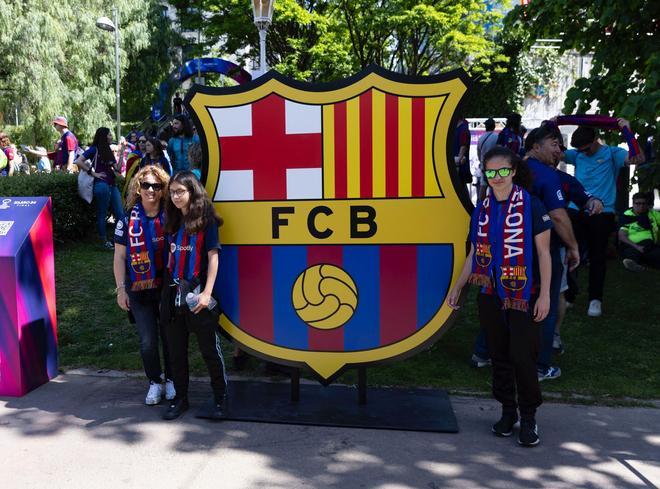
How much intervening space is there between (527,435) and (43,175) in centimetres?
836

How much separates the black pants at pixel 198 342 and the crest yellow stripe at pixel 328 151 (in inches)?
40.2

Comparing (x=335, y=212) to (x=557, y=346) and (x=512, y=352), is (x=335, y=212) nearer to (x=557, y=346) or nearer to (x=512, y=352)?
(x=512, y=352)

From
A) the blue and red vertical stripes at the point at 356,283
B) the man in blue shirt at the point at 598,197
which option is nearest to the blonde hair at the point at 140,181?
the blue and red vertical stripes at the point at 356,283

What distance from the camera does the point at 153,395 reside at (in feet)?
14.1

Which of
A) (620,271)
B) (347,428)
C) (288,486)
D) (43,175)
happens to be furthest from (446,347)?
(43,175)

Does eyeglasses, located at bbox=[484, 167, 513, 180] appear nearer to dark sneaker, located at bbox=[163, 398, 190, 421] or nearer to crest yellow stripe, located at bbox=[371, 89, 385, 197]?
crest yellow stripe, located at bbox=[371, 89, 385, 197]

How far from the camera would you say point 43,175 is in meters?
9.80

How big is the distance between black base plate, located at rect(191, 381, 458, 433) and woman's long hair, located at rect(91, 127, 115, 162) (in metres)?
5.34

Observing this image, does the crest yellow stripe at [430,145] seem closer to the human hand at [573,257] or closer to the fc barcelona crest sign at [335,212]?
the fc barcelona crest sign at [335,212]

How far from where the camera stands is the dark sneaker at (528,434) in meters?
3.65

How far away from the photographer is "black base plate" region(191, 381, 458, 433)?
13.0ft

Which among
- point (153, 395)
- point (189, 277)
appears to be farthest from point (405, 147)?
point (153, 395)

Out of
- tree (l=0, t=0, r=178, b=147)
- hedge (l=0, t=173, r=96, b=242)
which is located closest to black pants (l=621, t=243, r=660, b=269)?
hedge (l=0, t=173, r=96, b=242)

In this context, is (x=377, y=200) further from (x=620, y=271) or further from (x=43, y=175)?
(x=43, y=175)
